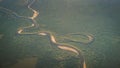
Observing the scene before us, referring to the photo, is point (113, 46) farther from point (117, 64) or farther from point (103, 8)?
point (103, 8)

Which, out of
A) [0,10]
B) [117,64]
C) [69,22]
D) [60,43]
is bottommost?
[117,64]

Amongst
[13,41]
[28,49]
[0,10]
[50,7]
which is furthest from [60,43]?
[0,10]

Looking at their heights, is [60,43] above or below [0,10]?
below

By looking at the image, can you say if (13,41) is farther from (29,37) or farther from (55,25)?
(55,25)

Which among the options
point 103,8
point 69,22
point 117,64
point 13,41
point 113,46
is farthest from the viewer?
point 103,8

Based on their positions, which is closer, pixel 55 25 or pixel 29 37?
pixel 29 37

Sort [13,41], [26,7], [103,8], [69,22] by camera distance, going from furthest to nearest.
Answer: [26,7] → [103,8] → [69,22] → [13,41]
